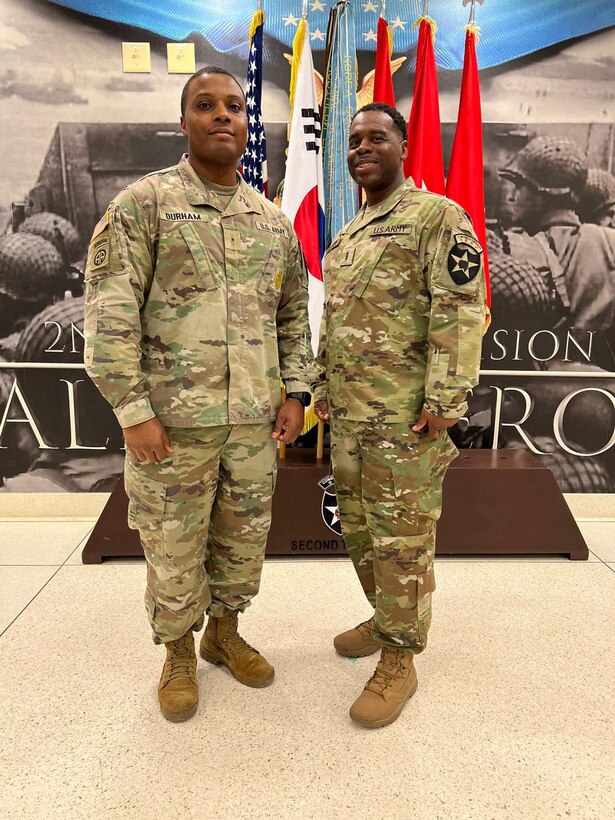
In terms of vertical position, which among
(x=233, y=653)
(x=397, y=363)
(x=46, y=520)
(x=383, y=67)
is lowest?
(x=46, y=520)

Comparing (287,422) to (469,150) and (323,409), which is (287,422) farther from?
(469,150)

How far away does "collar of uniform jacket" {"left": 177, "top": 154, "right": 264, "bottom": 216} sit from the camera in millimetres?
1424

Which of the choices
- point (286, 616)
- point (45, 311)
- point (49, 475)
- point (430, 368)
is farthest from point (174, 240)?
point (49, 475)

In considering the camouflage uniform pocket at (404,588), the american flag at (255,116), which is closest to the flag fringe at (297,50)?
the american flag at (255,116)

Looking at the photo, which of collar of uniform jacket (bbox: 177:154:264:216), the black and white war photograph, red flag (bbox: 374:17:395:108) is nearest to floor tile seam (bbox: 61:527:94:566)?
the black and white war photograph

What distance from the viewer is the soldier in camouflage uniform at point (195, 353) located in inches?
53.4

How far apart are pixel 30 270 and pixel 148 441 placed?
1.94 meters

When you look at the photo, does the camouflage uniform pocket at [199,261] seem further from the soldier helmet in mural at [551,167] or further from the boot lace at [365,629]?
the soldier helmet in mural at [551,167]

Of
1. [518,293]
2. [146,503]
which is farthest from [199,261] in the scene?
[518,293]

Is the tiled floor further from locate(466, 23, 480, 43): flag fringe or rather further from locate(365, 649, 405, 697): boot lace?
locate(466, 23, 480, 43): flag fringe

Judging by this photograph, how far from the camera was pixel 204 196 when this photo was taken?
1433 mm

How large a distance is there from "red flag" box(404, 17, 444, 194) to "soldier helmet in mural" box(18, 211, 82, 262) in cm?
169

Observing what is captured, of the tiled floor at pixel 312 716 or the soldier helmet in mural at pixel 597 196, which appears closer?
the tiled floor at pixel 312 716

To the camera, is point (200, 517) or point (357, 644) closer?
point (200, 517)
